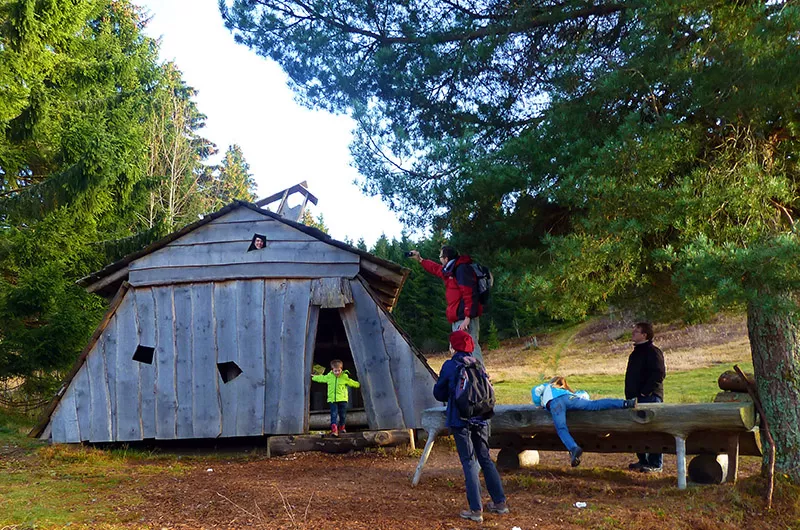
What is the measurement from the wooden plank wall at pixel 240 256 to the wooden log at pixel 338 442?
2.74 m

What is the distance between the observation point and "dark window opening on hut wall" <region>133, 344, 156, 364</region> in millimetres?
11008

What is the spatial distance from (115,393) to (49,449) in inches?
50.5

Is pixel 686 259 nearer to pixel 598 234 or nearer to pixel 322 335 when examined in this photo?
pixel 598 234

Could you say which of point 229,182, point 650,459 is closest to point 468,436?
point 650,459

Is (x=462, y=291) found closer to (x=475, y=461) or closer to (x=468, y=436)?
(x=468, y=436)

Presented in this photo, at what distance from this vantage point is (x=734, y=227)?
20.3ft

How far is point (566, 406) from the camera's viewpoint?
759 centimetres

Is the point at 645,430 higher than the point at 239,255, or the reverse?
the point at 239,255

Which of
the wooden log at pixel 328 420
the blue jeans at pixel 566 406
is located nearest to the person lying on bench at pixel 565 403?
the blue jeans at pixel 566 406

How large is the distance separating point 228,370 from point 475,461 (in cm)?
622

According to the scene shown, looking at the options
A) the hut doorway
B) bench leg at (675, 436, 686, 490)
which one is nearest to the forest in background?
the hut doorway

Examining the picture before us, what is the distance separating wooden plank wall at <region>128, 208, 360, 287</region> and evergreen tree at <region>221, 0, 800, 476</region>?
3.13 metres

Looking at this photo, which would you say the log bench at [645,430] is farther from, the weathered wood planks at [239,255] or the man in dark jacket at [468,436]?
the weathered wood planks at [239,255]

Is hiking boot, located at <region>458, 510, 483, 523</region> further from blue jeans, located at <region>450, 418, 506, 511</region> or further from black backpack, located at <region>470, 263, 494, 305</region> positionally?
black backpack, located at <region>470, 263, 494, 305</region>
